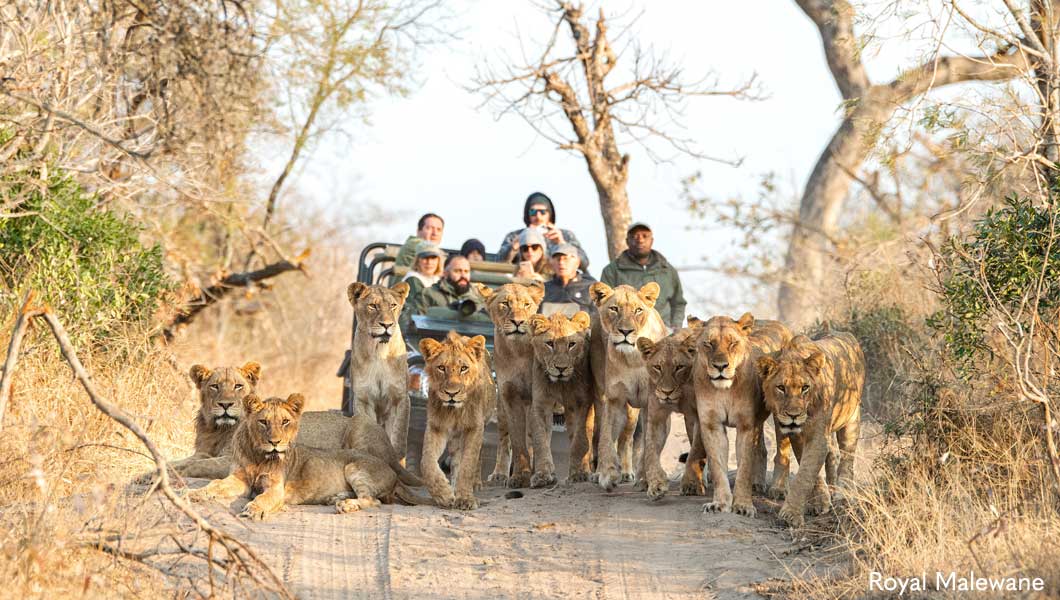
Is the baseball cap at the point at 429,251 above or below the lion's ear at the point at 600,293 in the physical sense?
above

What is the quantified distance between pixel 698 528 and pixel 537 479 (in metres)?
1.42

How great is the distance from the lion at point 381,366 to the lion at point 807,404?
93.9 inches

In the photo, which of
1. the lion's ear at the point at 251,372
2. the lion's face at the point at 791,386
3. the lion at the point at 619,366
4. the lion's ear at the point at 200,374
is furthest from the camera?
the lion's ear at the point at 251,372

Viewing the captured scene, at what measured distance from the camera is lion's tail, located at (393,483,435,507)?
7.51 metres

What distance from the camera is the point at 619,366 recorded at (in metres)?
7.86

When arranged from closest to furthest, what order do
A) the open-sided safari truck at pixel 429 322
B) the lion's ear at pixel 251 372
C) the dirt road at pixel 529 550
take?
the dirt road at pixel 529 550 → the lion's ear at pixel 251 372 → the open-sided safari truck at pixel 429 322

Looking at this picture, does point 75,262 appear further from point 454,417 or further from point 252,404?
point 454,417

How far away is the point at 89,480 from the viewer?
7.46m

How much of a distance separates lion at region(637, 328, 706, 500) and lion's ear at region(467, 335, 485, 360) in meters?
0.91

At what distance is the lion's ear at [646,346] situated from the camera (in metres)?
7.54

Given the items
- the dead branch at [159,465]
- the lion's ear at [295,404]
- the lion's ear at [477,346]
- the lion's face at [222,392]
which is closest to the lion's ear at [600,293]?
the lion's ear at [477,346]

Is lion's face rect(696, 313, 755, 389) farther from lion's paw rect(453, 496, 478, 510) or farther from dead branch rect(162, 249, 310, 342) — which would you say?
dead branch rect(162, 249, 310, 342)

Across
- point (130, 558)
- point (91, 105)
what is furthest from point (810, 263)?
point (130, 558)

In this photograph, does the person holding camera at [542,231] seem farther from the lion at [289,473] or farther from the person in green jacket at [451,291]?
the lion at [289,473]
